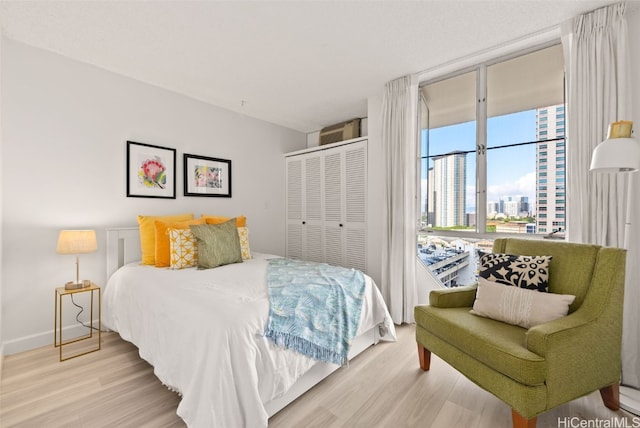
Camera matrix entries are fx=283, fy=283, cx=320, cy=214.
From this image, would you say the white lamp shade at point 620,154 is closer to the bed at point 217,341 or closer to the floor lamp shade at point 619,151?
the floor lamp shade at point 619,151

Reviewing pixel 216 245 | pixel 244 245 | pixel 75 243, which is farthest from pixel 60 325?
pixel 244 245

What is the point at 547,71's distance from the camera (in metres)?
2.45

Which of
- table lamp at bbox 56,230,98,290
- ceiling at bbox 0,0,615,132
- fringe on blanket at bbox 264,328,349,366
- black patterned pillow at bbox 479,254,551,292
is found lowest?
fringe on blanket at bbox 264,328,349,366

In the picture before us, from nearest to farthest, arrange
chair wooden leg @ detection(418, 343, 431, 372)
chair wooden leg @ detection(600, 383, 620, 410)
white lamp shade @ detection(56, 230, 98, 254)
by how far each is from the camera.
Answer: chair wooden leg @ detection(600, 383, 620, 410) < chair wooden leg @ detection(418, 343, 431, 372) < white lamp shade @ detection(56, 230, 98, 254)

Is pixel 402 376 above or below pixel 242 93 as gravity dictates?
below

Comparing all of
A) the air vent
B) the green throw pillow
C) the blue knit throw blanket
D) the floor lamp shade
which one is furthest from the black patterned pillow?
the air vent

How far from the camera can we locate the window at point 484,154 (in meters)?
2.47

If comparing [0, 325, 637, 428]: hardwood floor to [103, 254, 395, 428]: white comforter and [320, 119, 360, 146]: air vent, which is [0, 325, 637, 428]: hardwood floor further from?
[320, 119, 360, 146]: air vent

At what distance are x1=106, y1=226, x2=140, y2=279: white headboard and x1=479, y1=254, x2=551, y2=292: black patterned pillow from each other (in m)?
3.18

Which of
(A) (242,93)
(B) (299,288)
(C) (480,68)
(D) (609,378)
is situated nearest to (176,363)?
(B) (299,288)

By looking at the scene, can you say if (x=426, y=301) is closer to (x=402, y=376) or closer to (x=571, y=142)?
(x=402, y=376)

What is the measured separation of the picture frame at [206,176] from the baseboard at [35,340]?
5.43 ft

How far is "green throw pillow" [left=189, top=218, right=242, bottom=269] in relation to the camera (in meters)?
2.58

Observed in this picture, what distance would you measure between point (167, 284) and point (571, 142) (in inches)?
124
